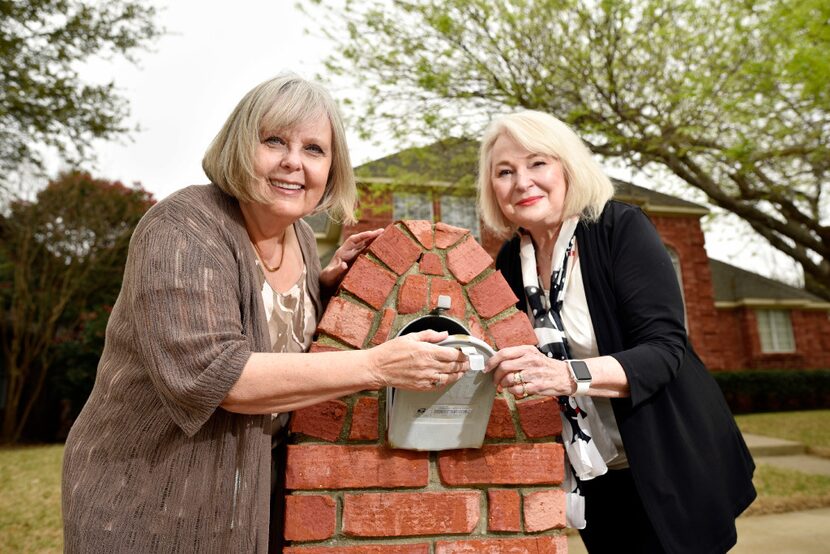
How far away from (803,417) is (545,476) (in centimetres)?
1406

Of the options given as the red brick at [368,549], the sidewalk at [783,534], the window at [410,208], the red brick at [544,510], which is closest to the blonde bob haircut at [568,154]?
the red brick at [544,510]

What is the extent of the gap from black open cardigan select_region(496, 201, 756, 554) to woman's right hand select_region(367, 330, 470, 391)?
0.54 meters

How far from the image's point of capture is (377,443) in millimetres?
1565

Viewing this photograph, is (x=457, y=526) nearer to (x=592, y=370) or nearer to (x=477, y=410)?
(x=477, y=410)

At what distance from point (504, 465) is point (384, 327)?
0.54 meters

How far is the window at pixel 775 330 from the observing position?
1855 centimetres

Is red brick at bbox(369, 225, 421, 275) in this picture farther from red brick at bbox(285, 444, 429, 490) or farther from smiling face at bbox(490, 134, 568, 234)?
red brick at bbox(285, 444, 429, 490)

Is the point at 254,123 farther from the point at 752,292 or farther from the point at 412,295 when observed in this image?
the point at 752,292

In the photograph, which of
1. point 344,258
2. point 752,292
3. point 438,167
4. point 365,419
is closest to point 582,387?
point 365,419

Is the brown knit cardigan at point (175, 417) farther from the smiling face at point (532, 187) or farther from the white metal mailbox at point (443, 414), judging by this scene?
the smiling face at point (532, 187)

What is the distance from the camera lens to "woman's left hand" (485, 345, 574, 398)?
1.42 m

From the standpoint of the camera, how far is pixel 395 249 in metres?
1.72

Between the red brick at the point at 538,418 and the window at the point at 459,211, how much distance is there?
803 cm

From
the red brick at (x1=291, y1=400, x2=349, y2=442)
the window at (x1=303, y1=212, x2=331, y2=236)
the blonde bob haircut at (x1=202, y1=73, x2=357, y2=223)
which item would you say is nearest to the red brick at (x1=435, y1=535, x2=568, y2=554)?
the red brick at (x1=291, y1=400, x2=349, y2=442)
